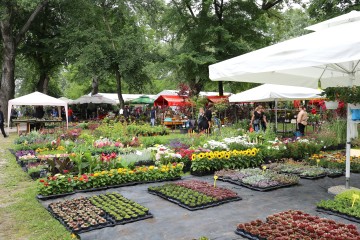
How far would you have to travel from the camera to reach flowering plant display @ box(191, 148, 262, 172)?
26.1ft

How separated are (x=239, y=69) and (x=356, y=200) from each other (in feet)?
9.19

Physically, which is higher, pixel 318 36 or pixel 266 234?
pixel 318 36

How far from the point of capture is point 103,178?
667cm

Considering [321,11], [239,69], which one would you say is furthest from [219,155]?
[321,11]

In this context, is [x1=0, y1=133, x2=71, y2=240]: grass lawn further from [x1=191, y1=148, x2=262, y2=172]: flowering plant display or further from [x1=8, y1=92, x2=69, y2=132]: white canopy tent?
[x1=8, y1=92, x2=69, y2=132]: white canopy tent

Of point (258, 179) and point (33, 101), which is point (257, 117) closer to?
point (258, 179)

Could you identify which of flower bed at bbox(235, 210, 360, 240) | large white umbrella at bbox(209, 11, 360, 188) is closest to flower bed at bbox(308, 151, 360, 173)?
large white umbrella at bbox(209, 11, 360, 188)

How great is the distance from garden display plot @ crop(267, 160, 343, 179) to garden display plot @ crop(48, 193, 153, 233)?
4227 millimetres

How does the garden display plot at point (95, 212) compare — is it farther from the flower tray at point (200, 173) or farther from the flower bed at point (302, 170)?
the flower bed at point (302, 170)

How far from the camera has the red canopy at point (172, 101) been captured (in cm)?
2227

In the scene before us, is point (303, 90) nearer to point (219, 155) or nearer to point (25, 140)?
point (219, 155)

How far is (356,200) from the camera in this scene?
520cm

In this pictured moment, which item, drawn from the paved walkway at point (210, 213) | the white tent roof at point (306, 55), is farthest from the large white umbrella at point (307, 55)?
the paved walkway at point (210, 213)

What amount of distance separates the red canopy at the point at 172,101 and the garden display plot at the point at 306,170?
1339cm
